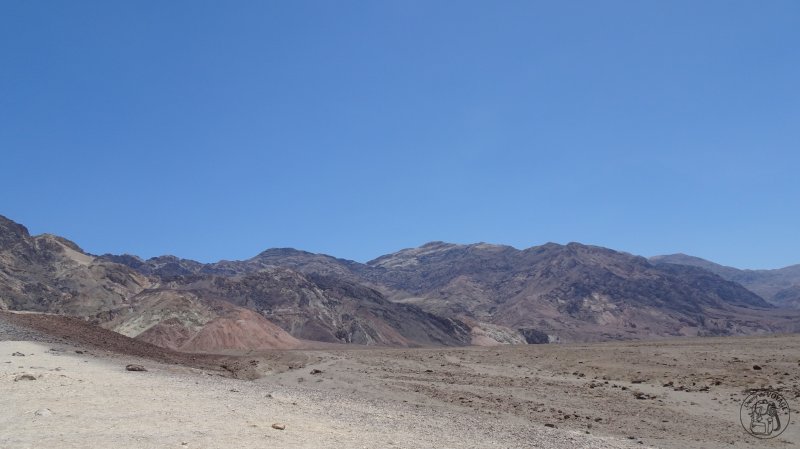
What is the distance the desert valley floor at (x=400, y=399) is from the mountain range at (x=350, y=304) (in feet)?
97.9

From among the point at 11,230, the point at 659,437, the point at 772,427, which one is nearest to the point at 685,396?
the point at 772,427

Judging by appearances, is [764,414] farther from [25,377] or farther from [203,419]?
[25,377]

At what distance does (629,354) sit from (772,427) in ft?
51.3

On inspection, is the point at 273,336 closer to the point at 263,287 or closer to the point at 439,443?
the point at 263,287

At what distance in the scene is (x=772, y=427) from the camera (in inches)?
700

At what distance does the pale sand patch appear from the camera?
10.8 meters

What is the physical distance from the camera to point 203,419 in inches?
504

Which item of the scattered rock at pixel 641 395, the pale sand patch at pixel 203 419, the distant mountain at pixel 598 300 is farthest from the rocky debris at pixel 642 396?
the distant mountain at pixel 598 300

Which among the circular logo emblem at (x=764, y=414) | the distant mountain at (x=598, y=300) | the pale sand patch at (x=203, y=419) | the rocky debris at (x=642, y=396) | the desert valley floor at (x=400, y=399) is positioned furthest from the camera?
the distant mountain at (x=598, y=300)

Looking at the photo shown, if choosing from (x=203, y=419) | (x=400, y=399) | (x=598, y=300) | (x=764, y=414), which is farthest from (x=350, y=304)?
(x=203, y=419)

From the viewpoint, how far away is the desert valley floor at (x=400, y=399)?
11883 mm

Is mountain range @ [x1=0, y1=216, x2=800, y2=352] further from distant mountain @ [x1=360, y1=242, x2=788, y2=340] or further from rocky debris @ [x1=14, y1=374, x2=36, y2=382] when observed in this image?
rocky debris @ [x1=14, y1=374, x2=36, y2=382]

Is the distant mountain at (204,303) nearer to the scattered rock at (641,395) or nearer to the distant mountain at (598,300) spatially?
the distant mountain at (598,300)

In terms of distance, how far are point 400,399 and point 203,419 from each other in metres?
11.3
